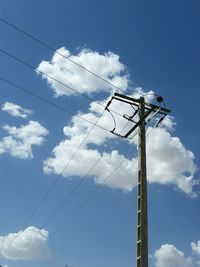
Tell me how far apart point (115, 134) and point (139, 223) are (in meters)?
5.21

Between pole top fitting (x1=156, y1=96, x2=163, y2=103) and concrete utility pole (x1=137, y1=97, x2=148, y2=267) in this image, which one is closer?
concrete utility pole (x1=137, y1=97, x2=148, y2=267)

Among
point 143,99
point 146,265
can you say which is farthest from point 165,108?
point 146,265

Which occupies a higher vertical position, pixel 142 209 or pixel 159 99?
pixel 159 99

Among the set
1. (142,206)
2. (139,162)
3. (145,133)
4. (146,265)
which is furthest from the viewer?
(145,133)

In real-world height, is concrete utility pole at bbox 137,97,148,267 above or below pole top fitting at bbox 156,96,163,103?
below

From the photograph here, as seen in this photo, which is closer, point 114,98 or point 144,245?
point 144,245

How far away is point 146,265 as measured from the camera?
49.0 ft

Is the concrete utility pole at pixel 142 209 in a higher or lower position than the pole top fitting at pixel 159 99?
lower

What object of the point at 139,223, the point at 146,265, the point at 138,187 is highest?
the point at 138,187

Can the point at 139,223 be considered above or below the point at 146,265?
above

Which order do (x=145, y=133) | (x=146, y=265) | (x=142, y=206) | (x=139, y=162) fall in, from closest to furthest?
(x=146, y=265) → (x=142, y=206) → (x=139, y=162) → (x=145, y=133)

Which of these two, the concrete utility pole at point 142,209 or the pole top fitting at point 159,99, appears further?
the pole top fitting at point 159,99

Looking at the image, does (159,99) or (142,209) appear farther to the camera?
(159,99)

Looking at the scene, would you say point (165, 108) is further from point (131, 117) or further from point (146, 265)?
point (146, 265)
